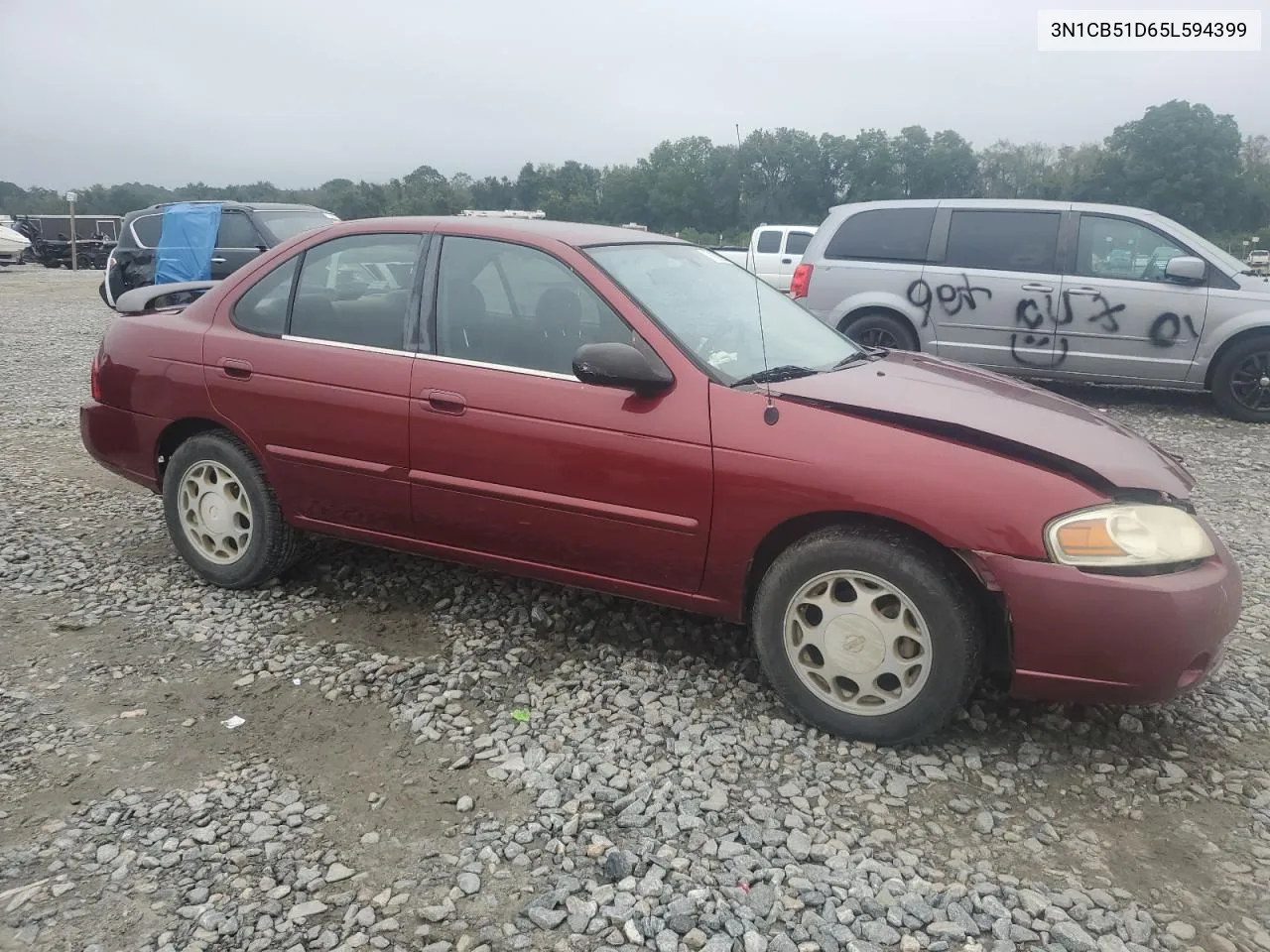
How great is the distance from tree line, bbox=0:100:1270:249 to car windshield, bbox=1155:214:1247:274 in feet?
42.5

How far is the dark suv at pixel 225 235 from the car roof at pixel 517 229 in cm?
908

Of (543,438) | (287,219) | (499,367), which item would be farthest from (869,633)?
(287,219)

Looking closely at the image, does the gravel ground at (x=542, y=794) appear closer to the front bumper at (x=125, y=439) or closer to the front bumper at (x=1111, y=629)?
the front bumper at (x=1111, y=629)

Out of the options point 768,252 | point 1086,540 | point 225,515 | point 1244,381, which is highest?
point 768,252

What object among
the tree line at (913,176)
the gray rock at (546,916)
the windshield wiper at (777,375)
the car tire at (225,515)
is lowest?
the gray rock at (546,916)

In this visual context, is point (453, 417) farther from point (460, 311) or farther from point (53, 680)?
point (53, 680)

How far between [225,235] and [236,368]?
10.5m

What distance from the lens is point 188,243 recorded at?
13453mm

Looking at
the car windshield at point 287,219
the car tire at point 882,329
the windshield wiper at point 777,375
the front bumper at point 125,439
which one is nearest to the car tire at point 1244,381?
the car tire at point 882,329

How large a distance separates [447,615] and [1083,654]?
2.49 meters

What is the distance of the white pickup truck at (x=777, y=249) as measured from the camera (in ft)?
62.8

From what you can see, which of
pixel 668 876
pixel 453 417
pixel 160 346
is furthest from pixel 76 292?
pixel 668 876

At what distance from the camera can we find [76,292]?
75.8 feet

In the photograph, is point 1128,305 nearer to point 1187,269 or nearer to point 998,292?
point 1187,269
